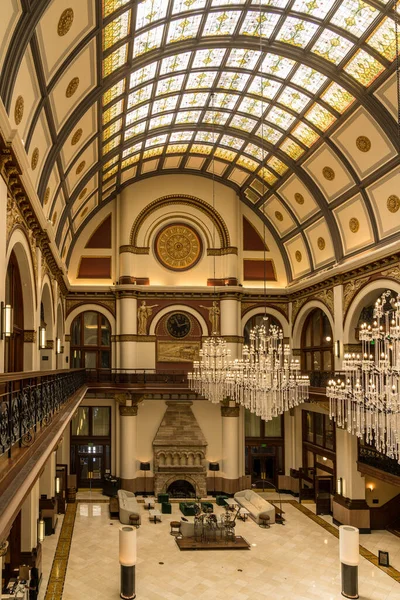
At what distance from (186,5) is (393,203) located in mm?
7801

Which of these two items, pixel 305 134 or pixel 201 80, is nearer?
pixel 201 80

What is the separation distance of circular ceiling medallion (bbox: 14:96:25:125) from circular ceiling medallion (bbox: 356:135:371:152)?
982 cm

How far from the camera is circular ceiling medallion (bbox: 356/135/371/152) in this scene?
15.5 m

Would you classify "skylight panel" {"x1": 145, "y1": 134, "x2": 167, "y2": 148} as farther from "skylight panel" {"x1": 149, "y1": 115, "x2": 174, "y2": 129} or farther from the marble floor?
the marble floor

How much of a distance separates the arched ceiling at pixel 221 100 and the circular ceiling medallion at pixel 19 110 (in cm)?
5

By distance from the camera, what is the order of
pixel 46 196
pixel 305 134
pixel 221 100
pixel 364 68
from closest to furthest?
pixel 364 68, pixel 46 196, pixel 221 100, pixel 305 134

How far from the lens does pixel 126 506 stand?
19.1 metres

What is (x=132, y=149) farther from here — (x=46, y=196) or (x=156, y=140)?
(x=46, y=196)

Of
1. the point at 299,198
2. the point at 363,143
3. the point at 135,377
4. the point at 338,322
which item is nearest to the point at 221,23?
the point at 363,143

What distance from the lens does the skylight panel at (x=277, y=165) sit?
20344mm

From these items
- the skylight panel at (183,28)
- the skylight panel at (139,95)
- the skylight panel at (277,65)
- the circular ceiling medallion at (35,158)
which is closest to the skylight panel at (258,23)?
the skylight panel at (277,65)

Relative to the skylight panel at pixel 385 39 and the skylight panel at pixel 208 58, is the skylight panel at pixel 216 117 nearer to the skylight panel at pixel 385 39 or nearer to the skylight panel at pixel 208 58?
the skylight panel at pixel 208 58

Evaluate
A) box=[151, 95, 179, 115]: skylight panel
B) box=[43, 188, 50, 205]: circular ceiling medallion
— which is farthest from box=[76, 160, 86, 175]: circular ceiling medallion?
box=[151, 95, 179, 115]: skylight panel

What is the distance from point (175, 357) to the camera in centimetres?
2347
